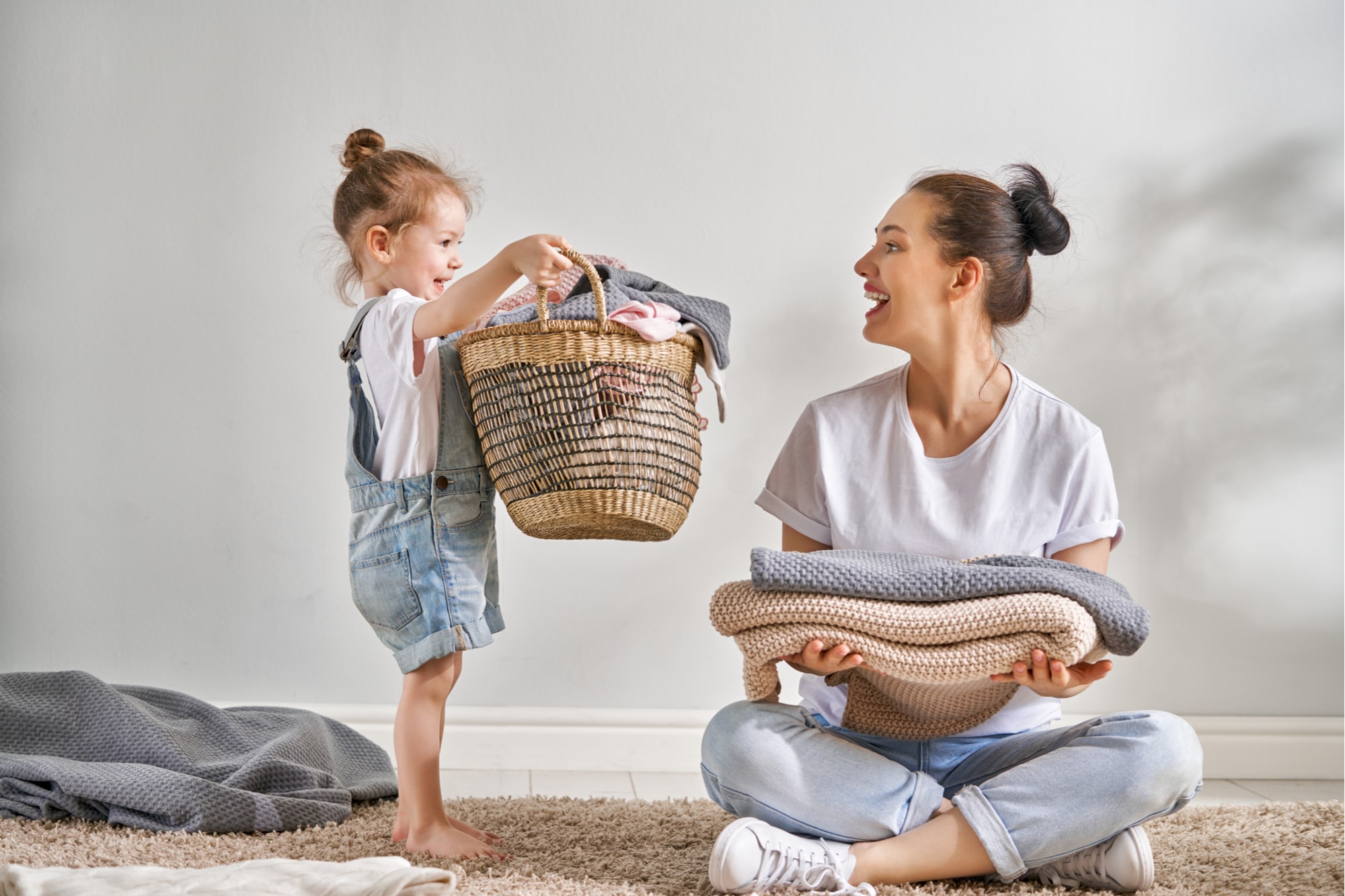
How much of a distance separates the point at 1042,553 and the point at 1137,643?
10.1 inches

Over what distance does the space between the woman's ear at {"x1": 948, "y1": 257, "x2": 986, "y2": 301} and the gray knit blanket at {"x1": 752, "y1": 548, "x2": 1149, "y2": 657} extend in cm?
44

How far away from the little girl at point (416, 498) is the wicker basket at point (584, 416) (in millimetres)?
131

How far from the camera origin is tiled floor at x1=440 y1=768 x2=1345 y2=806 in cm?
191

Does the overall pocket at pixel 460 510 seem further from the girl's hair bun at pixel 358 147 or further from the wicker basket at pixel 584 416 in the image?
the girl's hair bun at pixel 358 147

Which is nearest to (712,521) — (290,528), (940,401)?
(940,401)

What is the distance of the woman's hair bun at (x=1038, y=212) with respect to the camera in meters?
1.52

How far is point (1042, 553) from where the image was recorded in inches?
57.4

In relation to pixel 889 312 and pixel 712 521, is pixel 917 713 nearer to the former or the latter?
pixel 889 312

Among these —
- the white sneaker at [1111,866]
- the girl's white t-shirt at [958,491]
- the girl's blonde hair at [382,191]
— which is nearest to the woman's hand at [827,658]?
the girl's white t-shirt at [958,491]

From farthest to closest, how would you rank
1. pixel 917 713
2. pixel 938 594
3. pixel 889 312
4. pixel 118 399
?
pixel 118 399, pixel 889 312, pixel 917 713, pixel 938 594

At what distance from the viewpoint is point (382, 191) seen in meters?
1.53

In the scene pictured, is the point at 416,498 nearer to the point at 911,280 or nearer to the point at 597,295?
the point at 597,295

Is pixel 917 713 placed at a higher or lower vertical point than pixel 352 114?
lower

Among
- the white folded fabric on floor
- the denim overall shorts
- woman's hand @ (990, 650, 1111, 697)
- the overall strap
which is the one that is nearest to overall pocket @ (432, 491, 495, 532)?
the denim overall shorts
